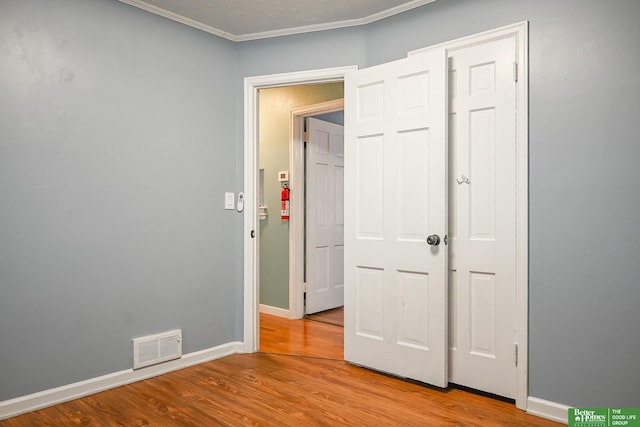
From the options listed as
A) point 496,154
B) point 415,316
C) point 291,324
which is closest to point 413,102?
point 496,154

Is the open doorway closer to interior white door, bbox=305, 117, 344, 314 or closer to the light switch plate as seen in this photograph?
interior white door, bbox=305, 117, 344, 314

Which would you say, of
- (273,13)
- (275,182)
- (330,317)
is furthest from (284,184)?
(273,13)

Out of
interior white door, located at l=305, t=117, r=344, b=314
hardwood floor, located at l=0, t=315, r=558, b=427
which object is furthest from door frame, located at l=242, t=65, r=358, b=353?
interior white door, located at l=305, t=117, r=344, b=314

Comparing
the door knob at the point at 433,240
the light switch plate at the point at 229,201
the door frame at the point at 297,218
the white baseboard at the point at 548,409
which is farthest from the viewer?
the door frame at the point at 297,218

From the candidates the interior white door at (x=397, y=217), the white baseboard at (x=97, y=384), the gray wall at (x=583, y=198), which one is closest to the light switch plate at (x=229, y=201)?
the interior white door at (x=397, y=217)

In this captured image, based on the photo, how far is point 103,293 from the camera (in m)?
2.71

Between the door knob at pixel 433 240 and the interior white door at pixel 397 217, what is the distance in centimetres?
2

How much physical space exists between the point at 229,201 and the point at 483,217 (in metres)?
1.90

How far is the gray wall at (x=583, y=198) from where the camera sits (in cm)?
209

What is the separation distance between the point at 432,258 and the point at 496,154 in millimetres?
723

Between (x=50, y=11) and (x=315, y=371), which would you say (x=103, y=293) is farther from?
(x=50, y=11)

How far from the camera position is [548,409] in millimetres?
2318

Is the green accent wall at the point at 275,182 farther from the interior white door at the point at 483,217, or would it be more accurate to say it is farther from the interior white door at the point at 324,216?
the interior white door at the point at 483,217

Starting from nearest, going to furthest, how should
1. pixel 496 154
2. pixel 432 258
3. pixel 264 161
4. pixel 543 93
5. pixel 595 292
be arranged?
pixel 595 292 → pixel 543 93 → pixel 496 154 → pixel 432 258 → pixel 264 161
